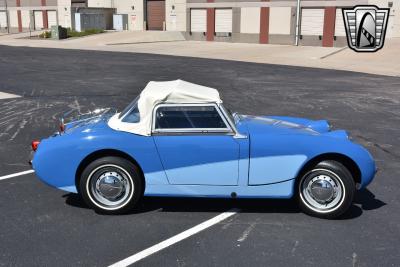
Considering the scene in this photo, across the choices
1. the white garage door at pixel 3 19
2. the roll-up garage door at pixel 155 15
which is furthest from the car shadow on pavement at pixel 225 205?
the white garage door at pixel 3 19

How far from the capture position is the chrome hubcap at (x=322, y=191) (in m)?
5.42

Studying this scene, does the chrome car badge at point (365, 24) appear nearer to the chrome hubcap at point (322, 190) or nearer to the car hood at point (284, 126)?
the car hood at point (284, 126)

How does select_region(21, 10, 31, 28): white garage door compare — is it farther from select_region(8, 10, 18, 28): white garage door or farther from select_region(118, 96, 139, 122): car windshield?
select_region(118, 96, 139, 122): car windshield

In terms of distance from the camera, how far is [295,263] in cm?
450

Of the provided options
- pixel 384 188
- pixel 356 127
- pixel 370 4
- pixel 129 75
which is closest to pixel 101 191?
pixel 384 188

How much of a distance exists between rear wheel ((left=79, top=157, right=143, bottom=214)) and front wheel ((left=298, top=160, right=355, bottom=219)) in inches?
80.8

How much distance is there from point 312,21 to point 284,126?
33.6 m

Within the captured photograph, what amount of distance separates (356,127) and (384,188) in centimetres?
396

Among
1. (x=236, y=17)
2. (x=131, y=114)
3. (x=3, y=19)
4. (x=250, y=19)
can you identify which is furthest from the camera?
(x=3, y=19)

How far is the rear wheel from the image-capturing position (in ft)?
17.9

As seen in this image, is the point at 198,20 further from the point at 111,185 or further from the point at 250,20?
the point at 111,185

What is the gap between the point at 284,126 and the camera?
591 cm

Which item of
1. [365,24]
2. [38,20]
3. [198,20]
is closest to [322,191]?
[365,24]

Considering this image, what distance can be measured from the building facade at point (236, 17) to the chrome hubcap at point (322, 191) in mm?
32129
